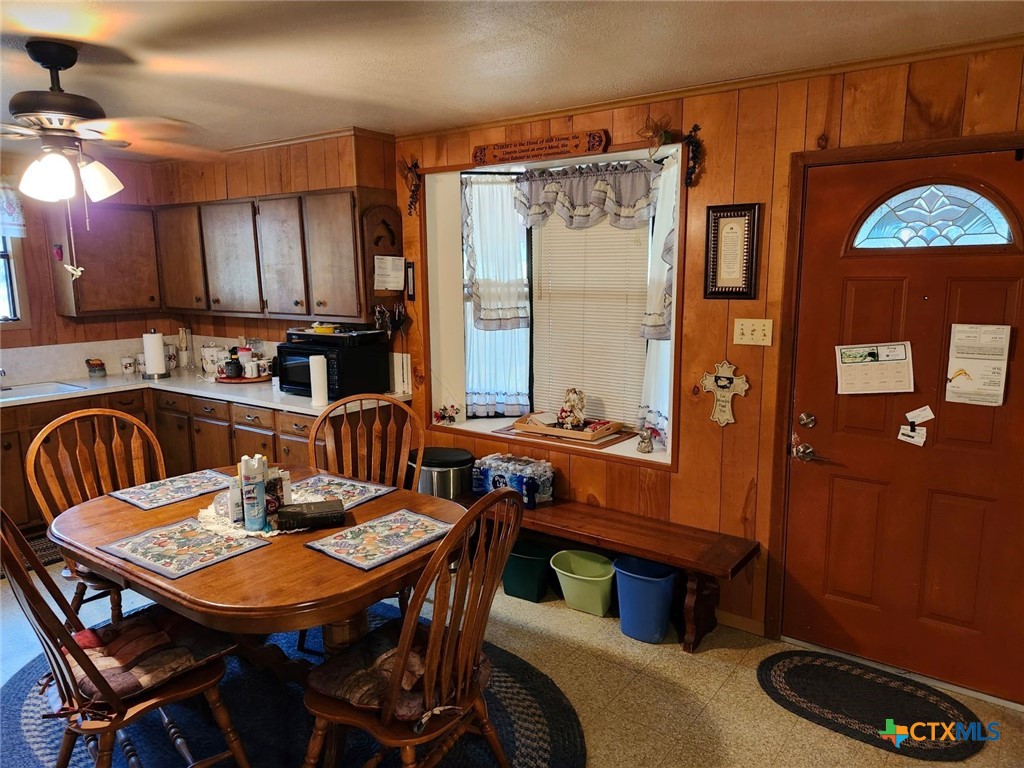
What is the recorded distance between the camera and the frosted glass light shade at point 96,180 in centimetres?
250

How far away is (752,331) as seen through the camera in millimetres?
2842

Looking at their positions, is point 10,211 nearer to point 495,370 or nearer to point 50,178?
point 50,178

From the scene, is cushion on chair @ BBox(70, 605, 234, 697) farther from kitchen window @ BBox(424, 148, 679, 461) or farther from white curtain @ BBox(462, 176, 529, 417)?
white curtain @ BBox(462, 176, 529, 417)

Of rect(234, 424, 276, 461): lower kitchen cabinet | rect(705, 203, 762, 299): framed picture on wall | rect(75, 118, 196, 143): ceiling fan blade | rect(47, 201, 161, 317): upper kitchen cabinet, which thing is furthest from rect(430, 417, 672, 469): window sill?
rect(47, 201, 161, 317): upper kitchen cabinet

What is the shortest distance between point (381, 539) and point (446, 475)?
1.42 meters

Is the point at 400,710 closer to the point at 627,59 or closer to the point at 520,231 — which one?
the point at 627,59

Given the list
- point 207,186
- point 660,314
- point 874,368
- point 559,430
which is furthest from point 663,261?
point 207,186

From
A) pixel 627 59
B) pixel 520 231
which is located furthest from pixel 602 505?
pixel 627 59

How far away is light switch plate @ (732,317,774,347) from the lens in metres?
2.81

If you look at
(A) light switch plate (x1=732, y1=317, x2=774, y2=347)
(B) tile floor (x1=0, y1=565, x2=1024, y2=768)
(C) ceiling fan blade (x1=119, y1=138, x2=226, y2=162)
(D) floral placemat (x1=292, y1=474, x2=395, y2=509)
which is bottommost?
(B) tile floor (x1=0, y1=565, x2=1024, y2=768)

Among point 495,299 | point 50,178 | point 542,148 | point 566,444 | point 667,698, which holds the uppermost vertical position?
point 542,148

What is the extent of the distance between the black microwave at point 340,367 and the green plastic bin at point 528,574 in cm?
132

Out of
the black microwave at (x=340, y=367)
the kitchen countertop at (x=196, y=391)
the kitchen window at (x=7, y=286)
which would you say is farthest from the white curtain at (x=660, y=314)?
the kitchen window at (x=7, y=286)

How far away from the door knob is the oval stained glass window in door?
0.82 m
